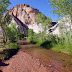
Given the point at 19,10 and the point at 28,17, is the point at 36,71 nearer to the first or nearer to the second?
the point at 28,17

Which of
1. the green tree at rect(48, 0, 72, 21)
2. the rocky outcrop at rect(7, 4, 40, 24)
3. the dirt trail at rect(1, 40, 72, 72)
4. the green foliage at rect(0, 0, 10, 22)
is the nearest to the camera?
the dirt trail at rect(1, 40, 72, 72)

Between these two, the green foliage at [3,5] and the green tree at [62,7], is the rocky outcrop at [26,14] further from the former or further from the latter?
the green tree at [62,7]

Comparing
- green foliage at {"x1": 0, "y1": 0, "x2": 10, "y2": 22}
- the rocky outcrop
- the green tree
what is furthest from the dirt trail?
the rocky outcrop

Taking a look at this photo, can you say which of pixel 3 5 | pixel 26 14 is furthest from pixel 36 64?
pixel 26 14

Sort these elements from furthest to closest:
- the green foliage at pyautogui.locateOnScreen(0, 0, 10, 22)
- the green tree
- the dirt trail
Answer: the green foliage at pyautogui.locateOnScreen(0, 0, 10, 22) → the green tree → the dirt trail

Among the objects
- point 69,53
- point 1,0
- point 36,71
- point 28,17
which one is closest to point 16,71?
point 36,71

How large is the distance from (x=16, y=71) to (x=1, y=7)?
11.8 m

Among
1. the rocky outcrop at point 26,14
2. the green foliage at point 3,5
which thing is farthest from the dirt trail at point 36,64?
Result: the rocky outcrop at point 26,14

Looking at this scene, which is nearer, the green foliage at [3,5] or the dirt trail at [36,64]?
the dirt trail at [36,64]

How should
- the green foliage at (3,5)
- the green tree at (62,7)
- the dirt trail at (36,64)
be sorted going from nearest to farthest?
the dirt trail at (36,64) → the green tree at (62,7) → the green foliage at (3,5)

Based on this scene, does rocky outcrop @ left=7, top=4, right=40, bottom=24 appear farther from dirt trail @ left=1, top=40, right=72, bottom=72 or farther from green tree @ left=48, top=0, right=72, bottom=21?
dirt trail @ left=1, top=40, right=72, bottom=72

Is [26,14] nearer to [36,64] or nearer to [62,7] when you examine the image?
[62,7]

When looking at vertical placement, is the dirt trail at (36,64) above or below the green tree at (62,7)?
below

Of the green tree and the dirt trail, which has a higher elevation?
the green tree
